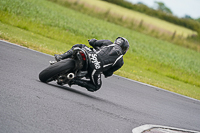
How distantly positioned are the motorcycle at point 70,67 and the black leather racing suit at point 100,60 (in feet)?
0.70

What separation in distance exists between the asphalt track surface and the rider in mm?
320

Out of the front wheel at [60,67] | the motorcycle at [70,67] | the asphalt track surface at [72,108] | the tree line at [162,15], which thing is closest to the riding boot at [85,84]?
the asphalt track surface at [72,108]

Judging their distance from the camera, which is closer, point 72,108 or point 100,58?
point 72,108

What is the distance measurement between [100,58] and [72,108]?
1.59m

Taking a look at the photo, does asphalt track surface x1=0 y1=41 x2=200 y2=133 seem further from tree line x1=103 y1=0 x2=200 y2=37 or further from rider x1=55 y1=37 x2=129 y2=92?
tree line x1=103 y1=0 x2=200 y2=37

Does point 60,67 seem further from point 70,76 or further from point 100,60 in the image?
point 100,60

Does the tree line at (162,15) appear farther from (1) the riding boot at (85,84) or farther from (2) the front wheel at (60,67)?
(2) the front wheel at (60,67)

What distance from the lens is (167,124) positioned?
288 inches

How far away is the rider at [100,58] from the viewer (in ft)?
23.0

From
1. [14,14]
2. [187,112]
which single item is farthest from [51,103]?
[14,14]

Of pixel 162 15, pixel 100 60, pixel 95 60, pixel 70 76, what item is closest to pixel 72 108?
pixel 70 76

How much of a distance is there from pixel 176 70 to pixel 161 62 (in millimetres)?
1216

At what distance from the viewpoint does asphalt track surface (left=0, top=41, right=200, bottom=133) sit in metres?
4.64

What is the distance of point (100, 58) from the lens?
705cm
